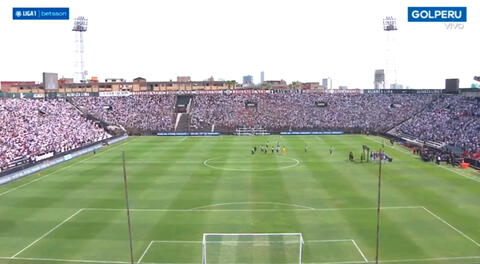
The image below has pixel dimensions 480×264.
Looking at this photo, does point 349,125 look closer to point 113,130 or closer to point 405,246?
point 113,130

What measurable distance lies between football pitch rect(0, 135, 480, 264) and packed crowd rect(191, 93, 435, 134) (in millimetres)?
36617

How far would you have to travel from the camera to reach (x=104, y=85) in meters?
136

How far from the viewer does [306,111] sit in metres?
94.1

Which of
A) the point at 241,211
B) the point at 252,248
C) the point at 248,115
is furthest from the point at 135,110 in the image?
the point at 252,248

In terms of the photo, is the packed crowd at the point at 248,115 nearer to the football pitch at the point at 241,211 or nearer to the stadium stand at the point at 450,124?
the stadium stand at the point at 450,124

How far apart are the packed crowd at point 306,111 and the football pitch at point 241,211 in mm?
36617

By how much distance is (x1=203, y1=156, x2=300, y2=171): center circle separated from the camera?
46812 mm

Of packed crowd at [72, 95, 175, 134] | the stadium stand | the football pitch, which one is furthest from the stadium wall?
the stadium stand

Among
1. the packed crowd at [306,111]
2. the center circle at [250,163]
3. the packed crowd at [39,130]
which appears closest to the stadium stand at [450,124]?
the packed crowd at [306,111]

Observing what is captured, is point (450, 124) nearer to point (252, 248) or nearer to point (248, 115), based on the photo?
point (248, 115)

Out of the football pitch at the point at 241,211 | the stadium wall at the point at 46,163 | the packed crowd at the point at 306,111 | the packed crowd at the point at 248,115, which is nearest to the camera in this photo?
the football pitch at the point at 241,211

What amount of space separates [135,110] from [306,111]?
122 ft

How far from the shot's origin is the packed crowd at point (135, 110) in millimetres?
87562

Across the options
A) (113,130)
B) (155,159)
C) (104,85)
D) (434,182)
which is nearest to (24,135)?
(155,159)
